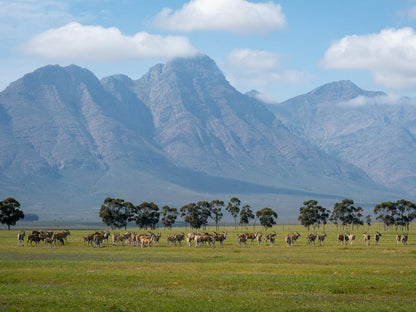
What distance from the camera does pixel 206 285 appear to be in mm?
32656

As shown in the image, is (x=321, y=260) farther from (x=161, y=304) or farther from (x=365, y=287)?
(x=161, y=304)

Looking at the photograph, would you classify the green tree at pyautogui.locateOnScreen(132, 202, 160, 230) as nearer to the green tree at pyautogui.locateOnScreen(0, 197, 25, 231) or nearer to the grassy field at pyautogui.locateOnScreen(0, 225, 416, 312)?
the green tree at pyautogui.locateOnScreen(0, 197, 25, 231)

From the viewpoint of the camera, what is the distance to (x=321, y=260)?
48.4 meters

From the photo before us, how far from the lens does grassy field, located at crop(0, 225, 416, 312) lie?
86.6 feet

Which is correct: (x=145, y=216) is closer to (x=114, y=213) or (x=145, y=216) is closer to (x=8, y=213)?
(x=114, y=213)

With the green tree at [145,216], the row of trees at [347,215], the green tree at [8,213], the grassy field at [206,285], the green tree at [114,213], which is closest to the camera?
the grassy field at [206,285]

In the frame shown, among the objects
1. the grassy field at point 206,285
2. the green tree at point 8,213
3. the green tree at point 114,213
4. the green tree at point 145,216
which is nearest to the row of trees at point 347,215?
the green tree at point 145,216

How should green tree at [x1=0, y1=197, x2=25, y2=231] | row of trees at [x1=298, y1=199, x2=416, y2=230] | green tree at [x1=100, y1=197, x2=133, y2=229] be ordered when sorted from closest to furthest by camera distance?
1. green tree at [x1=0, y1=197, x2=25, y2=231]
2. row of trees at [x1=298, y1=199, x2=416, y2=230]
3. green tree at [x1=100, y1=197, x2=133, y2=229]

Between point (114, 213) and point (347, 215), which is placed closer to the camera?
point (114, 213)

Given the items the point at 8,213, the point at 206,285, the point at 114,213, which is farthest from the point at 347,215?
the point at 206,285

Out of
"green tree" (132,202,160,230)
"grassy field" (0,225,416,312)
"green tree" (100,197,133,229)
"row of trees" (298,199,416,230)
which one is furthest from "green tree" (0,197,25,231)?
"grassy field" (0,225,416,312)

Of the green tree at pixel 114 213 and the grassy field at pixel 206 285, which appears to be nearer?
the grassy field at pixel 206 285

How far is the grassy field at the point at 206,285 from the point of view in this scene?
86.6 ft

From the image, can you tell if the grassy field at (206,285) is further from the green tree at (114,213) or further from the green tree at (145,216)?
the green tree at (145,216)
